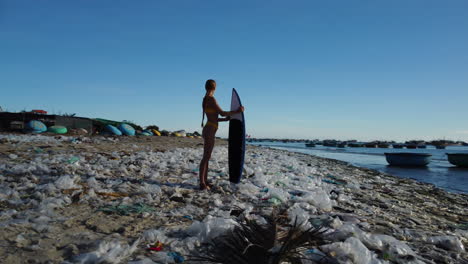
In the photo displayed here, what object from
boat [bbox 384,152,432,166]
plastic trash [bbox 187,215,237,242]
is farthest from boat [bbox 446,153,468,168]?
plastic trash [bbox 187,215,237,242]

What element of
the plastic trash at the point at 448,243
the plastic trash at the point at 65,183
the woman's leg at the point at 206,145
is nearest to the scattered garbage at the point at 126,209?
the plastic trash at the point at 65,183

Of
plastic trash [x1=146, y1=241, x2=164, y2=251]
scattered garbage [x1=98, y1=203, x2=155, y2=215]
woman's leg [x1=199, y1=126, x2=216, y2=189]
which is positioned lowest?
plastic trash [x1=146, y1=241, x2=164, y2=251]

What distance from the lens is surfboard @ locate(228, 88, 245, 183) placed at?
4.66 m

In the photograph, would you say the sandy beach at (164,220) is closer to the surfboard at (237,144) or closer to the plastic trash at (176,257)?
the plastic trash at (176,257)

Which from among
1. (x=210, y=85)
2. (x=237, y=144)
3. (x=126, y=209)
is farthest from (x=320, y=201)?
(x=126, y=209)

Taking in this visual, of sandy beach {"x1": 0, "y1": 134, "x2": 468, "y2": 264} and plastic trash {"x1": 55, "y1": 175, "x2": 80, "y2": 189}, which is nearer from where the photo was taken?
sandy beach {"x1": 0, "y1": 134, "x2": 468, "y2": 264}

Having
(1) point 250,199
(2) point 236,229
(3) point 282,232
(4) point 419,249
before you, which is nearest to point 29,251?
(2) point 236,229

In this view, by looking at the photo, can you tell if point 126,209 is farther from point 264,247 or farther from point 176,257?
point 264,247

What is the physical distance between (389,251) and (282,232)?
986mm

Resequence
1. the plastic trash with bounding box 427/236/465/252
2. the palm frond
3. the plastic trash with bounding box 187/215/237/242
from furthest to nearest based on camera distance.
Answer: the plastic trash with bounding box 427/236/465/252 < the plastic trash with bounding box 187/215/237/242 < the palm frond

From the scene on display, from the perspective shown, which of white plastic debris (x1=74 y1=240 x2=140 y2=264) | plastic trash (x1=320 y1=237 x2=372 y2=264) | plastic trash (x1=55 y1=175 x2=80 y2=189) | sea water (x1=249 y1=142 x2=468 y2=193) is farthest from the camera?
sea water (x1=249 y1=142 x2=468 y2=193)

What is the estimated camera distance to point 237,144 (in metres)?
4.75

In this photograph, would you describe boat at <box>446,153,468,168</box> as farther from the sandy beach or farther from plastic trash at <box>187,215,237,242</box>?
plastic trash at <box>187,215,237,242</box>

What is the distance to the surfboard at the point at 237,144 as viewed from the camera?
4.66m
